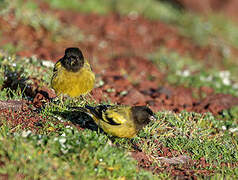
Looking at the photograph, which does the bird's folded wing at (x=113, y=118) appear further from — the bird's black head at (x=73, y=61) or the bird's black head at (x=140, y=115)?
the bird's black head at (x=73, y=61)

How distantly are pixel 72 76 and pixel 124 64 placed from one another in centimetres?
456

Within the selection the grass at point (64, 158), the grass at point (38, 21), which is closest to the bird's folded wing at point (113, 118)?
the grass at point (64, 158)

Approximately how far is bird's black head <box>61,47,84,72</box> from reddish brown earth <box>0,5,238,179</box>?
89 cm

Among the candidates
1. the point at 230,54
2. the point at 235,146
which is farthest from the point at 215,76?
the point at 235,146

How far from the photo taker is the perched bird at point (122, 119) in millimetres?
5043

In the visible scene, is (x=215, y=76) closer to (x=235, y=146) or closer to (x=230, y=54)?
(x=230, y=54)

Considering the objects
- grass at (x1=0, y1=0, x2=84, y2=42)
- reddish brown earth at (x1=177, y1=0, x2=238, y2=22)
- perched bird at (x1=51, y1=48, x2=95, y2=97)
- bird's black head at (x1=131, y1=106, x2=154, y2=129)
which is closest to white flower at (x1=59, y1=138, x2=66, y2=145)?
bird's black head at (x1=131, y1=106, x2=154, y2=129)

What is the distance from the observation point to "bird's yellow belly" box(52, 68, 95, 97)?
592 centimetres

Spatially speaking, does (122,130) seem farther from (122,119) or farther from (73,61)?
(73,61)

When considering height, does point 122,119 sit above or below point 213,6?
below

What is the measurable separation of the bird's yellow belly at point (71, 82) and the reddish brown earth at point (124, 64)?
564 mm

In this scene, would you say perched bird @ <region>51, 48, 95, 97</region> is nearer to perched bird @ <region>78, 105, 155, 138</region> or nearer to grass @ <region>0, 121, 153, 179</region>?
perched bird @ <region>78, 105, 155, 138</region>

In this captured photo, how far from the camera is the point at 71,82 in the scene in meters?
5.91

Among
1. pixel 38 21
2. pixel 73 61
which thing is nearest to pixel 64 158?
pixel 73 61
